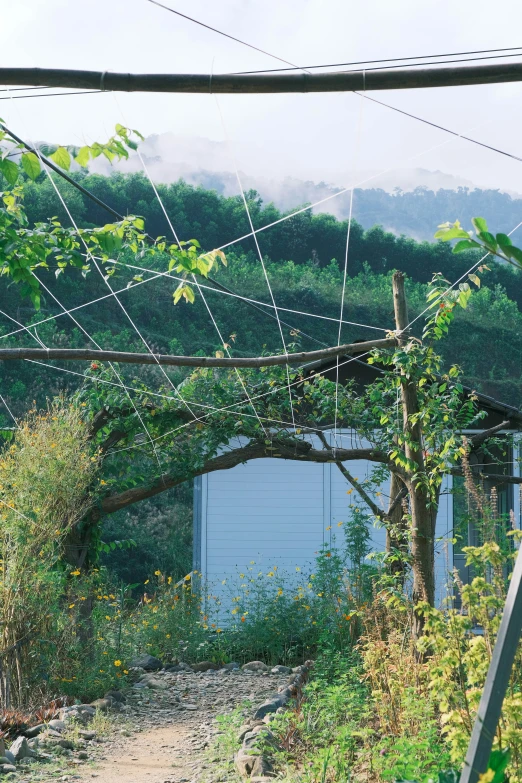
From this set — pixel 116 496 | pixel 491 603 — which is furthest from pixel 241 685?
pixel 491 603

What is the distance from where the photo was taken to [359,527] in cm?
782

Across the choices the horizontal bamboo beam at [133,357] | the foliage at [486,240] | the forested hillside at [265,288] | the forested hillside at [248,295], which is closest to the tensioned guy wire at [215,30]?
the horizontal bamboo beam at [133,357]

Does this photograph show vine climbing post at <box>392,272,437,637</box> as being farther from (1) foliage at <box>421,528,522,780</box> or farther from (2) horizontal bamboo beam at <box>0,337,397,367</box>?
(1) foliage at <box>421,528,522,780</box>

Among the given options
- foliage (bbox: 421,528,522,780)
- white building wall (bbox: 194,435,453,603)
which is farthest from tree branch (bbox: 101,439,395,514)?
foliage (bbox: 421,528,522,780)

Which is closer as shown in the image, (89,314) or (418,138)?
(89,314)

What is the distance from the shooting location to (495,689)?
1.64 meters

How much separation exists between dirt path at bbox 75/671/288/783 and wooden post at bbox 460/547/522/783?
8.74 ft

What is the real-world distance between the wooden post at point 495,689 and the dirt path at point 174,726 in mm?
2664

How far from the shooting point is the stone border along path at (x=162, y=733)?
410 centimetres

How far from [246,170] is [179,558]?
21.9 metres

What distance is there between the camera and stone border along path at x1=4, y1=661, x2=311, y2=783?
4.10 meters

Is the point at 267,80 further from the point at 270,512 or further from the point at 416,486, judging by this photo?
the point at 270,512

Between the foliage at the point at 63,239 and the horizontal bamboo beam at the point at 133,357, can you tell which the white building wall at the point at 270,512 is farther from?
Result: the foliage at the point at 63,239

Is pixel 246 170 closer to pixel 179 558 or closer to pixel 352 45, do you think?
pixel 179 558
